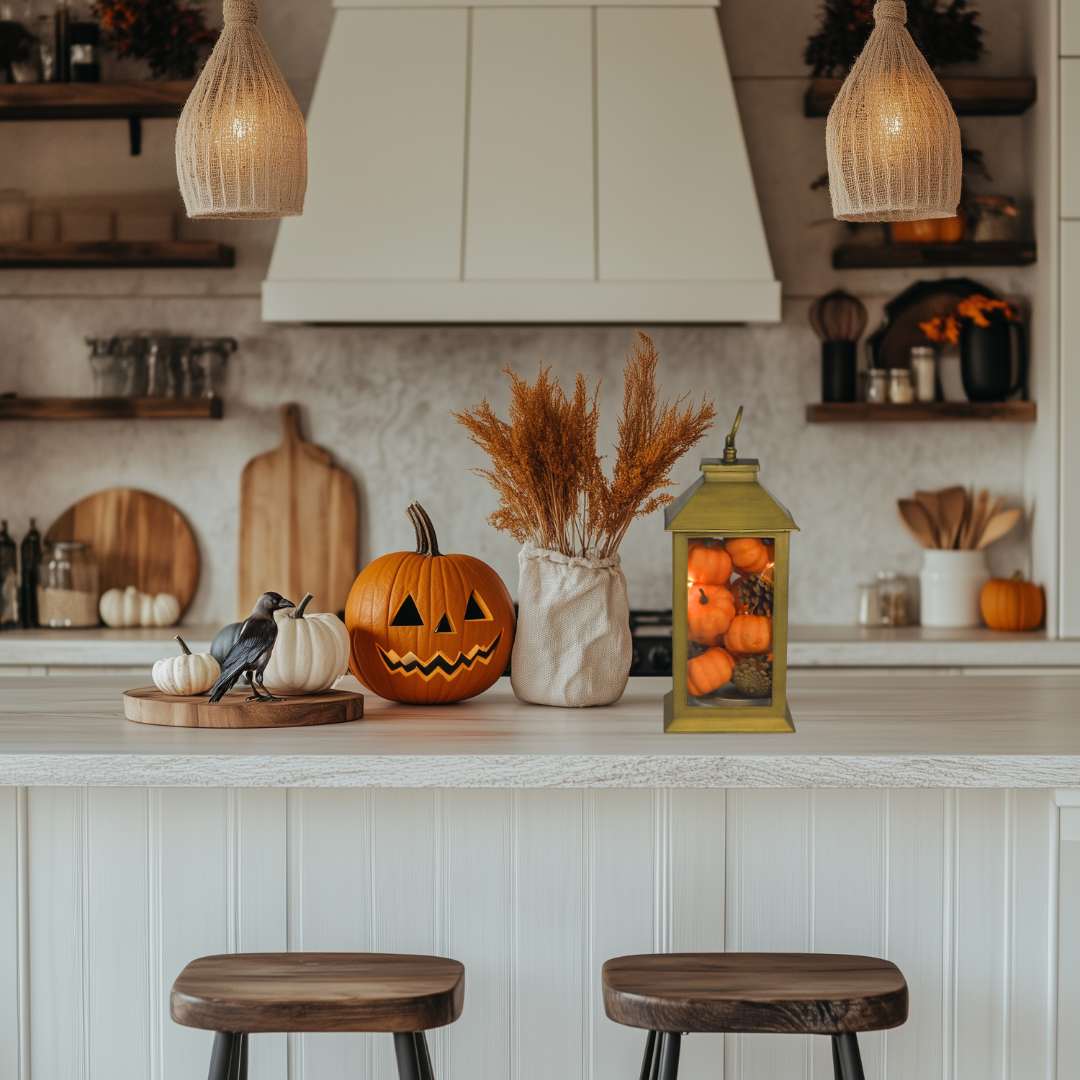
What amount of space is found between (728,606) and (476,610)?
1.25ft

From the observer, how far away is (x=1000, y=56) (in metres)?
3.71

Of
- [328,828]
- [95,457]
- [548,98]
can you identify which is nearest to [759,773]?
[328,828]

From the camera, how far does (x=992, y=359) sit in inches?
141

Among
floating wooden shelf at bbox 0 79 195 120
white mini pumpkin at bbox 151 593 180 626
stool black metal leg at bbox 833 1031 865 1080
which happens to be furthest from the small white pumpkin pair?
stool black metal leg at bbox 833 1031 865 1080

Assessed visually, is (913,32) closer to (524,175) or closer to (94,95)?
(524,175)

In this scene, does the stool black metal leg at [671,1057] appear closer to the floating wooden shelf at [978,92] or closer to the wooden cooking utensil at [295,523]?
the wooden cooking utensil at [295,523]

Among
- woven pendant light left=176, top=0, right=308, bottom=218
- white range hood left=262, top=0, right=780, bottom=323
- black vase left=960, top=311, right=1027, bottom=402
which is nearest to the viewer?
woven pendant light left=176, top=0, right=308, bottom=218

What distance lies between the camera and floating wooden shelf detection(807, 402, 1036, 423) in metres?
3.52

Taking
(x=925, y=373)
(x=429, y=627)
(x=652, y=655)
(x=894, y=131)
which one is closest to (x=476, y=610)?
(x=429, y=627)

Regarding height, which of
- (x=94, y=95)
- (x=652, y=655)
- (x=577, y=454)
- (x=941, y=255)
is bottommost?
(x=652, y=655)

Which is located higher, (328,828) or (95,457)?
(95,457)

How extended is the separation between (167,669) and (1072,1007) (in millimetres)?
1276

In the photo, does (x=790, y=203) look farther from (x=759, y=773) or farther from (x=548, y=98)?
(x=759, y=773)

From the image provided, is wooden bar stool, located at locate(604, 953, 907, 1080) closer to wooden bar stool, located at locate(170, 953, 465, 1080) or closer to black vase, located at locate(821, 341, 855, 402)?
wooden bar stool, located at locate(170, 953, 465, 1080)
